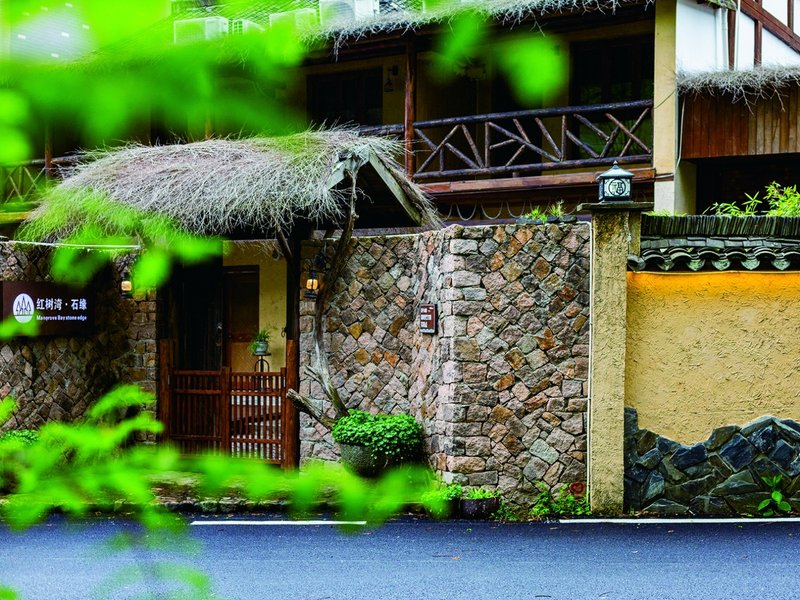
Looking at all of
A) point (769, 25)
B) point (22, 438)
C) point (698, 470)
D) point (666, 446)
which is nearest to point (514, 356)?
point (666, 446)

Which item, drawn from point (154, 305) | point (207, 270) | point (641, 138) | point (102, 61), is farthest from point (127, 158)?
point (102, 61)

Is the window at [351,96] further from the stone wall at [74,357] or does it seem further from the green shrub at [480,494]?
the green shrub at [480,494]

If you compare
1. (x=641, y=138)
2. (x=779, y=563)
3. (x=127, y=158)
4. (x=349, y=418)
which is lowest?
(x=779, y=563)

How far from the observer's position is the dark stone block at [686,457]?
10008mm

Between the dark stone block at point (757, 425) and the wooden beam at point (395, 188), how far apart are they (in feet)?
15.5

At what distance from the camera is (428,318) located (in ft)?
34.8

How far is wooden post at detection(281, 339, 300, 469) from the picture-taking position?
11922mm

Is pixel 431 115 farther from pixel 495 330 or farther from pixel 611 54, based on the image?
pixel 495 330

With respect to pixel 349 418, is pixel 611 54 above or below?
above

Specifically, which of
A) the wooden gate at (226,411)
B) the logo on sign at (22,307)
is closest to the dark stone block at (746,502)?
the wooden gate at (226,411)

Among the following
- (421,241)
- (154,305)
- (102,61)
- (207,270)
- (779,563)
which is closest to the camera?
(102,61)

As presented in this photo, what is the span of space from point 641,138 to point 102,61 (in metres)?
14.8

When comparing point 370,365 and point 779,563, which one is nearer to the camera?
point 779,563

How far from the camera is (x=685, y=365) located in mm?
10203
